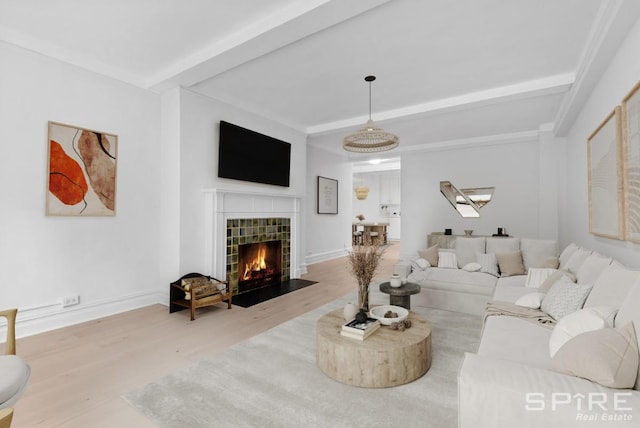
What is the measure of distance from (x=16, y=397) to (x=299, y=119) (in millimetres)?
5047

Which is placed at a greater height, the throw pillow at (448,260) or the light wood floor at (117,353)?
the throw pillow at (448,260)

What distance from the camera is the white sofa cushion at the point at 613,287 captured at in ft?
5.89

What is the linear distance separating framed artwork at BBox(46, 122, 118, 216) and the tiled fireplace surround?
116cm

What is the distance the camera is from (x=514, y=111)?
4996 millimetres

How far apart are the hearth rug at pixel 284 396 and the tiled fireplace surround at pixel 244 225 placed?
1887 millimetres

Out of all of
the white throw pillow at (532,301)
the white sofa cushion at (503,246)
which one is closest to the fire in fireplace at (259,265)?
the white sofa cushion at (503,246)

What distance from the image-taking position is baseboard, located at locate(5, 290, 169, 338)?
310cm

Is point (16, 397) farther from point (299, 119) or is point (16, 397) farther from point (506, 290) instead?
point (299, 119)

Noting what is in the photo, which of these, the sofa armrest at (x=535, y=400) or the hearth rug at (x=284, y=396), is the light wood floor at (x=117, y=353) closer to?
the hearth rug at (x=284, y=396)

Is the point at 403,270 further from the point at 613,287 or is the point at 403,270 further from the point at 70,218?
the point at 70,218

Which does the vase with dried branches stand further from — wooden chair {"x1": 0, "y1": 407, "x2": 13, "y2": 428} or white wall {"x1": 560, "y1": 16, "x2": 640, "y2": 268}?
wooden chair {"x1": 0, "y1": 407, "x2": 13, "y2": 428}

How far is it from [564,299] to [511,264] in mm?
2094

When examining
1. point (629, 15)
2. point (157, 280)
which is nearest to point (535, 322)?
point (629, 15)

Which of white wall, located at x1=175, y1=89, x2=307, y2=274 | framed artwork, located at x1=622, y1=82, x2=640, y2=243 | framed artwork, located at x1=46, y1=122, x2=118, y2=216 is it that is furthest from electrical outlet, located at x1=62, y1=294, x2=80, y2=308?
framed artwork, located at x1=622, y1=82, x2=640, y2=243
